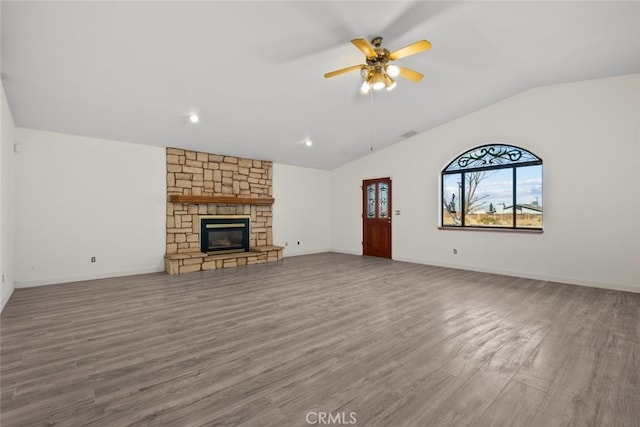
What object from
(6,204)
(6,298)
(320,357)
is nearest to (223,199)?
(6,204)

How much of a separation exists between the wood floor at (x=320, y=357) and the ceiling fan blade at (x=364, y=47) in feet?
9.39

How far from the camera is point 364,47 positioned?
292cm

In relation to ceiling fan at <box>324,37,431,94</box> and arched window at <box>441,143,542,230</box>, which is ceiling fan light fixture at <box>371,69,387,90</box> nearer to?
ceiling fan at <box>324,37,431,94</box>

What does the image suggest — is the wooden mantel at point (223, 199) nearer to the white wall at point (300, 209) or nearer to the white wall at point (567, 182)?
the white wall at point (300, 209)

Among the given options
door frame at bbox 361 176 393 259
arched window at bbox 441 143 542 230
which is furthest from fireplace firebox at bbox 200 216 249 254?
arched window at bbox 441 143 542 230

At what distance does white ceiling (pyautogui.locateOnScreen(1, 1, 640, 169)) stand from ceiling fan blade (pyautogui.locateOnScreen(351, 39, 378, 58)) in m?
0.33

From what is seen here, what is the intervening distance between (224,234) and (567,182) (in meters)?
6.72

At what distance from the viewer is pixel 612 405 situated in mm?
1775

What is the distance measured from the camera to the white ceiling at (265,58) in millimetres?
2779

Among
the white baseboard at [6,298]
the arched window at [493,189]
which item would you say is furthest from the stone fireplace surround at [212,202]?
the arched window at [493,189]

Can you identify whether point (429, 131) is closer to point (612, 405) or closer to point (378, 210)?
point (378, 210)

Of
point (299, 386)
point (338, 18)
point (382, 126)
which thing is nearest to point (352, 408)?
point (299, 386)

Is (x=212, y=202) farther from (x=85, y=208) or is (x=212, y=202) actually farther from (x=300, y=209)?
(x=300, y=209)

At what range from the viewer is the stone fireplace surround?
5891mm
